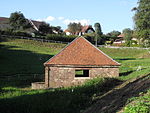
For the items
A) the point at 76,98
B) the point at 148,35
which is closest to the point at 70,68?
the point at 76,98

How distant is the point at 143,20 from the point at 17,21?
1902 inches

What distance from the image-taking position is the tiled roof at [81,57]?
2158 cm

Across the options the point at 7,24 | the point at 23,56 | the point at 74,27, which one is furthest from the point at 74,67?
the point at 74,27

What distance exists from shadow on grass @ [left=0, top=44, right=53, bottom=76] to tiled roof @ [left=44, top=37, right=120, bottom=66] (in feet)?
41.8

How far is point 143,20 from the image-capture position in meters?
42.6

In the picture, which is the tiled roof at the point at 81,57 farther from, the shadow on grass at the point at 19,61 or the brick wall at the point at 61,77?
the shadow on grass at the point at 19,61

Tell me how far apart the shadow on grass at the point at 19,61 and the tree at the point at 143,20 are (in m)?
18.7

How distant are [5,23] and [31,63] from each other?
5120 centimetres

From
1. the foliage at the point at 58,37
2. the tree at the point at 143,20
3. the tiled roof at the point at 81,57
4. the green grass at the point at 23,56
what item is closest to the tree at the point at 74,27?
the foliage at the point at 58,37

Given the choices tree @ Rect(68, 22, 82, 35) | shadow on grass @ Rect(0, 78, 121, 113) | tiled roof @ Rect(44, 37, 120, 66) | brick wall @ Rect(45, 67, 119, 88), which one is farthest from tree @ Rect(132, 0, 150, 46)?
tree @ Rect(68, 22, 82, 35)

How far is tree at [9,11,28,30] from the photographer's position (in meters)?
78.3

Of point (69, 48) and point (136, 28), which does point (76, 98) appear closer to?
point (69, 48)

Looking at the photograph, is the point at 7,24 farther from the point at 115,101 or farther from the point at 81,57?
the point at 115,101

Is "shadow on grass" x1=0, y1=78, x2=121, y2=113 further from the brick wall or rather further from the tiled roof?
the tiled roof
